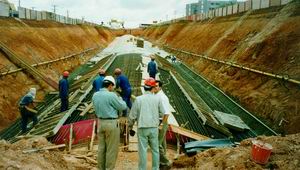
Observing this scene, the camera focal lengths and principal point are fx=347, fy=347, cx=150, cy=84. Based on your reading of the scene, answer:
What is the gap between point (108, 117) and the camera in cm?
590

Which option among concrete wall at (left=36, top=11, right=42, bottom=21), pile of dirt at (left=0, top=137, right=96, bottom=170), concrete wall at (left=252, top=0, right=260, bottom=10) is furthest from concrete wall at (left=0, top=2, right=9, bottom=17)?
pile of dirt at (left=0, top=137, right=96, bottom=170)

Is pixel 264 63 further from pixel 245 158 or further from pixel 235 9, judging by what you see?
pixel 235 9

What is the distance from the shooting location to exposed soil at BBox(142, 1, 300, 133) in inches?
464

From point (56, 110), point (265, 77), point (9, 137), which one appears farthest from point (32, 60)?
point (265, 77)

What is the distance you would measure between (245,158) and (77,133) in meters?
4.93

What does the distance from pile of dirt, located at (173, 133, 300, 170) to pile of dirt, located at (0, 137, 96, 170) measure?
6.76 ft

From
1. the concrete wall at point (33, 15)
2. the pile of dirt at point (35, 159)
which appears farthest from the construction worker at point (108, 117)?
the concrete wall at point (33, 15)

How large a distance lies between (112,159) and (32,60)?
603 inches

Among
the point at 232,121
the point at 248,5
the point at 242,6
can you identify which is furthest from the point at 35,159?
the point at 242,6

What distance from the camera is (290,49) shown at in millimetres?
15023

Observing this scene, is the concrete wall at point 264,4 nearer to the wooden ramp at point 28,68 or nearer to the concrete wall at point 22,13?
the wooden ramp at point 28,68

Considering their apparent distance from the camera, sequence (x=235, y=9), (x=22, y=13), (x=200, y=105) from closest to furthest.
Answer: (x=200, y=105) < (x=22, y=13) < (x=235, y=9)

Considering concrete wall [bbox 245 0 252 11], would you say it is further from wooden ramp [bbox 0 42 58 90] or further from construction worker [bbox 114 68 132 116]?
construction worker [bbox 114 68 132 116]

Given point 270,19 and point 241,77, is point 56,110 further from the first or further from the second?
point 270,19
